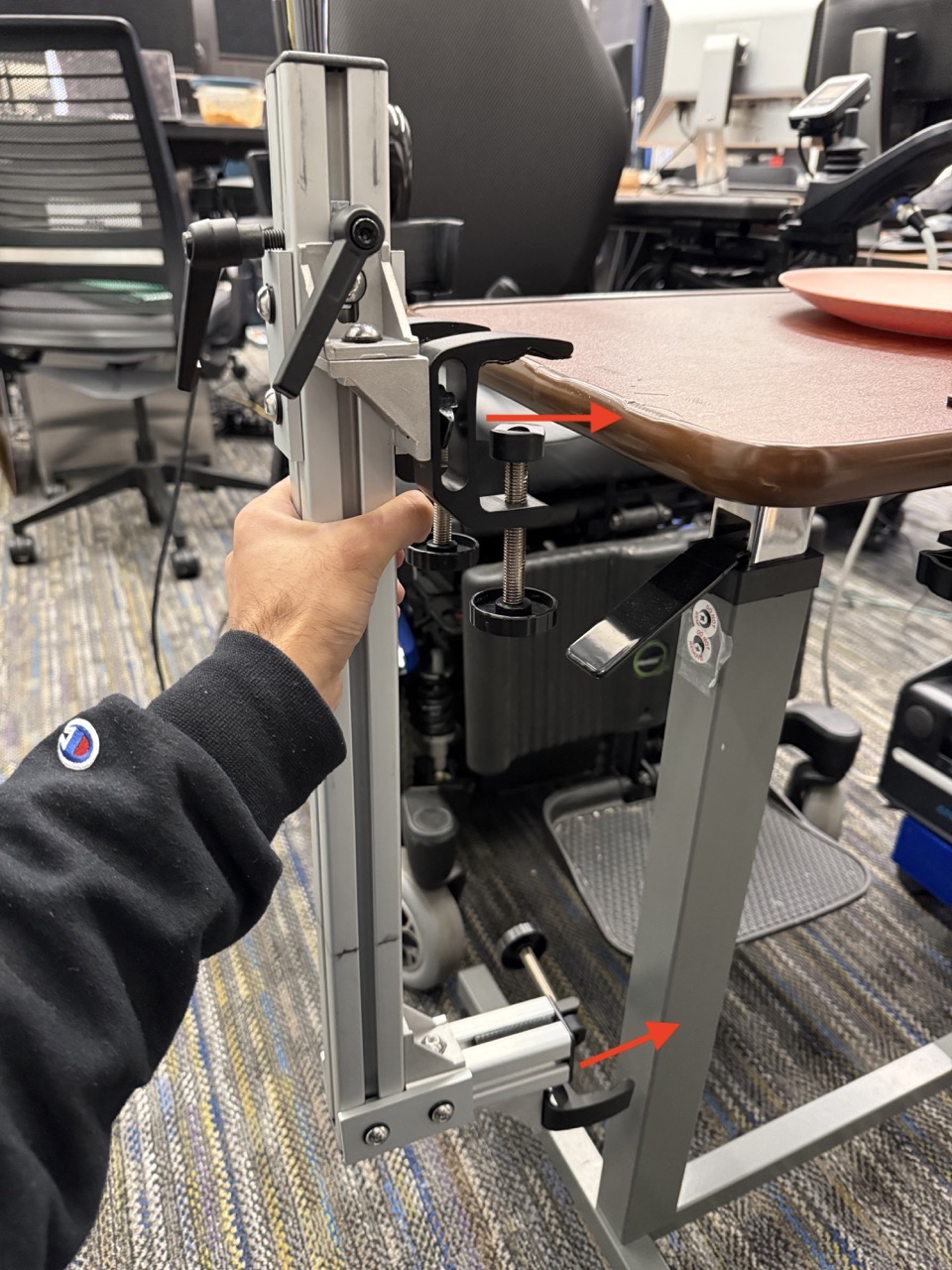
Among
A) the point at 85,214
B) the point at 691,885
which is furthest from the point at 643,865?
the point at 85,214

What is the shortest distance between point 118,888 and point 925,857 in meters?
1.06

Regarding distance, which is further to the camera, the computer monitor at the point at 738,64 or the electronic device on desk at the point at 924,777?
Result: the computer monitor at the point at 738,64

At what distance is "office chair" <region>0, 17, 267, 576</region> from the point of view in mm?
1531

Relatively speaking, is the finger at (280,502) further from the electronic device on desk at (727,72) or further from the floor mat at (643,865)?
the electronic device on desk at (727,72)

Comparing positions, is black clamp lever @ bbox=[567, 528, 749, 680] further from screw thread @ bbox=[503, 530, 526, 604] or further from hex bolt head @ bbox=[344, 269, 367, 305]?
hex bolt head @ bbox=[344, 269, 367, 305]

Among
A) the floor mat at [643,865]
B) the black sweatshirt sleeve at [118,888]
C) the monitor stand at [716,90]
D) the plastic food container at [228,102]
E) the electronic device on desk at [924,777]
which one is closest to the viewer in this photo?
the black sweatshirt sleeve at [118,888]

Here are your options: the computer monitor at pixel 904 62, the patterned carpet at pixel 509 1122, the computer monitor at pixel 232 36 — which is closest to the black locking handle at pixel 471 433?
the patterned carpet at pixel 509 1122

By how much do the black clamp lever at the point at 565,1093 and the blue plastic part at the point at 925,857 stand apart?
55 centimetres

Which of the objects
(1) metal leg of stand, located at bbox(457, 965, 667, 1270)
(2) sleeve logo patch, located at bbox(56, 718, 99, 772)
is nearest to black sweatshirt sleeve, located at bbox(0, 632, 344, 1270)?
(2) sleeve logo patch, located at bbox(56, 718, 99, 772)

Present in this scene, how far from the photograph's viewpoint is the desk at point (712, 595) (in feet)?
1.31

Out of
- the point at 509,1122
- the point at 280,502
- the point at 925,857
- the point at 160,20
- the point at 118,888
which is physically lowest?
the point at 509,1122

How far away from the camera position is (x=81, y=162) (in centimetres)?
166

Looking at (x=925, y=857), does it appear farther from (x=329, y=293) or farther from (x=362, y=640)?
(x=329, y=293)

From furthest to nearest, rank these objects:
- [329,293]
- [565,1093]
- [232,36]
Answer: [232,36]
[565,1093]
[329,293]
